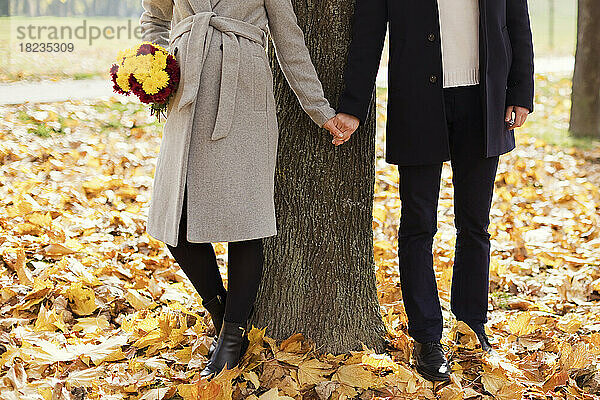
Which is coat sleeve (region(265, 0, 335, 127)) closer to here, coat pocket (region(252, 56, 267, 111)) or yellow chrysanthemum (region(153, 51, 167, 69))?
coat pocket (region(252, 56, 267, 111))

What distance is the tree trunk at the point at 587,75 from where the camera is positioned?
798cm

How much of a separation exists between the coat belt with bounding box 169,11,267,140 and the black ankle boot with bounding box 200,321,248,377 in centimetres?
80

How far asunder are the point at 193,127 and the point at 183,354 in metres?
1.02

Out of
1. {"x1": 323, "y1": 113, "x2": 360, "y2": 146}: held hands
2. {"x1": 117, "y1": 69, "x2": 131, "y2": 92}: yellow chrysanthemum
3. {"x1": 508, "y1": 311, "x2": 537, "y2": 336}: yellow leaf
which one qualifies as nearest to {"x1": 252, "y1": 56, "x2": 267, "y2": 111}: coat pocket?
{"x1": 323, "y1": 113, "x2": 360, "y2": 146}: held hands

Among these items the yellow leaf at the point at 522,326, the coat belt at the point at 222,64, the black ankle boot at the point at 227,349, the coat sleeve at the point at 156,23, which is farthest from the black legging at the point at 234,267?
the yellow leaf at the point at 522,326

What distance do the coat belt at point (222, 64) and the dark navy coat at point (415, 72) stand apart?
0.48 m

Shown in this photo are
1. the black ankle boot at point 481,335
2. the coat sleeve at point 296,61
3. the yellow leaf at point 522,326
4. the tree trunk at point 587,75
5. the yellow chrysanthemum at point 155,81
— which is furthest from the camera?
the tree trunk at point 587,75

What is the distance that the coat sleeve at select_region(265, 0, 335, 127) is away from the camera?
287 centimetres

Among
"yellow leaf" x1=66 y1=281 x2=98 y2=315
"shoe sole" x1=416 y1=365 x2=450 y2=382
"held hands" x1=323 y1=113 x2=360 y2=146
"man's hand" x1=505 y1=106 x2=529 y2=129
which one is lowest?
"shoe sole" x1=416 y1=365 x2=450 y2=382

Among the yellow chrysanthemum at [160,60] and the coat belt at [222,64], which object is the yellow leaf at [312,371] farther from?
the yellow chrysanthemum at [160,60]

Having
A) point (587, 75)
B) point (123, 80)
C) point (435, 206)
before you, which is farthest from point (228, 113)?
point (587, 75)

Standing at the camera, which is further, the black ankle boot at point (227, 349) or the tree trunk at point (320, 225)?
the tree trunk at point (320, 225)

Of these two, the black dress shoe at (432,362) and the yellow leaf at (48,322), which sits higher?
the yellow leaf at (48,322)

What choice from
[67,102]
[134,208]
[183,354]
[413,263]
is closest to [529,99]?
[413,263]
